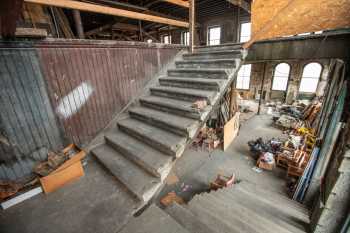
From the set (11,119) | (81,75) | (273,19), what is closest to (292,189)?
(273,19)

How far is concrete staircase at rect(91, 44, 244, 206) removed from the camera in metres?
2.36

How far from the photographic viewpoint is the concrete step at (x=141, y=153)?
7.50ft

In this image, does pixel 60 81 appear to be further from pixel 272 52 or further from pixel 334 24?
pixel 334 24

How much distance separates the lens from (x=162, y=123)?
2.85 metres

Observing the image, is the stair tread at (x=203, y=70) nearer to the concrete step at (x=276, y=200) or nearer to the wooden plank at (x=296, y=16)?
the wooden plank at (x=296, y=16)

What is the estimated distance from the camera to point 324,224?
69.7 inches

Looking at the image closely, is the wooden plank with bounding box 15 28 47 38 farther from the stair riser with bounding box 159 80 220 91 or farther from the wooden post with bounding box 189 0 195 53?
the wooden post with bounding box 189 0 195 53

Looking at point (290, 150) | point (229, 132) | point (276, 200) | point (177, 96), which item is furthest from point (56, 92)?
point (290, 150)

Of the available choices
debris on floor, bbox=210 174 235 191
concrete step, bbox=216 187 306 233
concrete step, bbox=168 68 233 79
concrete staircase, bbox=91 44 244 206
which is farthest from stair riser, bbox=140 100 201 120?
debris on floor, bbox=210 174 235 191

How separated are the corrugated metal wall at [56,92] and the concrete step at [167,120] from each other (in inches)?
20.1

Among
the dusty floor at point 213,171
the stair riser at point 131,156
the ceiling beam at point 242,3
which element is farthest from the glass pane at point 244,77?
the stair riser at point 131,156

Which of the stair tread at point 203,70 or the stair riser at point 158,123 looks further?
the stair tread at point 203,70

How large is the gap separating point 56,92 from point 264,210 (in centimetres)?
392

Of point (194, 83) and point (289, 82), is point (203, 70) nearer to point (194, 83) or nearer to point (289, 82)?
point (194, 83)
